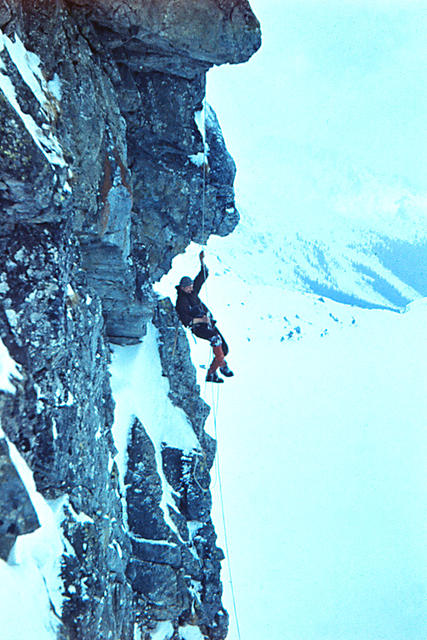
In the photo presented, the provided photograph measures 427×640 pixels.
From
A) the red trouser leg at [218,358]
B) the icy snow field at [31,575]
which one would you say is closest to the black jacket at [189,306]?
the red trouser leg at [218,358]

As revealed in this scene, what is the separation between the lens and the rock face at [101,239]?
520 centimetres

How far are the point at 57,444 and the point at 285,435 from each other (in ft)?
112

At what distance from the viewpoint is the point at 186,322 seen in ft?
38.6

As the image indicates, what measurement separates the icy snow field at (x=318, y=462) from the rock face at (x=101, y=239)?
16.4 meters

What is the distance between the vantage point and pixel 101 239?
7488mm

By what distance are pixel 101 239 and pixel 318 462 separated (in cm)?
3281

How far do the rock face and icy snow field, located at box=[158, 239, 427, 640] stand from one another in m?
16.4

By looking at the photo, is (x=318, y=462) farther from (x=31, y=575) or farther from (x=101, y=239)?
(x=31, y=575)

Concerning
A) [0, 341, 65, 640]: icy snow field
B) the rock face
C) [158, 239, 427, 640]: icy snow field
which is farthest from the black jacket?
[158, 239, 427, 640]: icy snow field

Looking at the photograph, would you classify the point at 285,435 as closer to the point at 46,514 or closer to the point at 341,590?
the point at 341,590

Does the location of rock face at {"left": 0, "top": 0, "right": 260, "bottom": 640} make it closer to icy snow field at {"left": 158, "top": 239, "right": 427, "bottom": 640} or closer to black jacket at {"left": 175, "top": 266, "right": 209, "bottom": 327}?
black jacket at {"left": 175, "top": 266, "right": 209, "bottom": 327}

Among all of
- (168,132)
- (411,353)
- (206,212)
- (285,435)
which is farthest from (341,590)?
(411,353)

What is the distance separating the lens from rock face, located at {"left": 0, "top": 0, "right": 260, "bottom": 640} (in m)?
5.20

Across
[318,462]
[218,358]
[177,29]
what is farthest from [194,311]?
[318,462]
